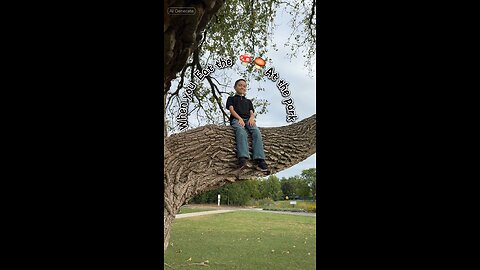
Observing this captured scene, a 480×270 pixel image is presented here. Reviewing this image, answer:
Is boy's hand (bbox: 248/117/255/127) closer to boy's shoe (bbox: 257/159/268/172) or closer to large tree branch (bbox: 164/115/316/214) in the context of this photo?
large tree branch (bbox: 164/115/316/214)

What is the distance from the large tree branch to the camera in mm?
1485

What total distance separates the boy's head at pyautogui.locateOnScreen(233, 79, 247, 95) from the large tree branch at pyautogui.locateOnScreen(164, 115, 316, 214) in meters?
0.16

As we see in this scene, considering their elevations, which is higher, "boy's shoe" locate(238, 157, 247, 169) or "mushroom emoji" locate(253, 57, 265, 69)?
"mushroom emoji" locate(253, 57, 265, 69)

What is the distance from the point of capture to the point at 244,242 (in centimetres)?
140

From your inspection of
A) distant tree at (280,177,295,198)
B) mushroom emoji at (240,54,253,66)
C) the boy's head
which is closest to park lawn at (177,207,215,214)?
distant tree at (280,177,295,198)
